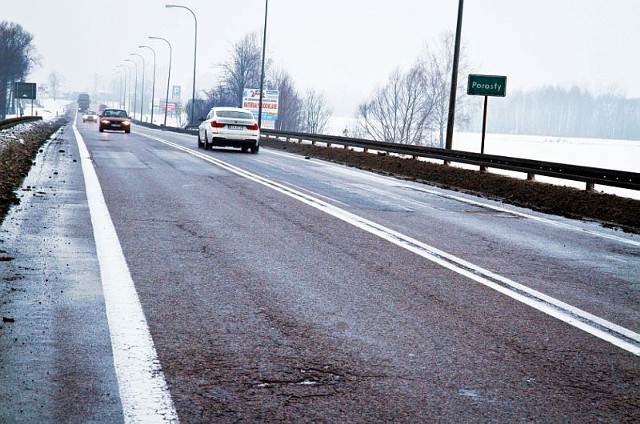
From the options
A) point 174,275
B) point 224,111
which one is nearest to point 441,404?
point 174,275

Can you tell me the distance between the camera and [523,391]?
458 cm

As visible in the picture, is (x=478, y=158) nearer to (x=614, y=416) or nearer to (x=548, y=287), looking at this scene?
(x=548, y=287)

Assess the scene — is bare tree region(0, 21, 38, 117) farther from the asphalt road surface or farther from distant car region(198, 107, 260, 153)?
the asphalt road surface

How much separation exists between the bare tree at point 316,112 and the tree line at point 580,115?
158 ft

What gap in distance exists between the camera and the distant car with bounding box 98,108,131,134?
167 ft

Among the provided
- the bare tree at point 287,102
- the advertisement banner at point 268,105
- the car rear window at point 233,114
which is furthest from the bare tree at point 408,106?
the car rear window at point 233,114

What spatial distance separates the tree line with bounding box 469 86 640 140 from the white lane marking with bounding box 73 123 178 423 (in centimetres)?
18111

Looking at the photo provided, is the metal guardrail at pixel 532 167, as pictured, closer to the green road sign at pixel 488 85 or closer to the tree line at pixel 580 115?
the green road sign at pixel 488 85

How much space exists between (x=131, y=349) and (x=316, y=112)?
13991cm

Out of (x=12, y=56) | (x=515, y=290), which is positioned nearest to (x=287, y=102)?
(x=12, y=56)

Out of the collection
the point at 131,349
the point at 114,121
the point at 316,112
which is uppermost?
the point at 316,112

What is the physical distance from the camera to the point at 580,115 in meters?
187

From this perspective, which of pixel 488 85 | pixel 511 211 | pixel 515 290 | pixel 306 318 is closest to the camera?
pixel 306 318

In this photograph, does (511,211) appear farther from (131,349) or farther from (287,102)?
(287,102)
